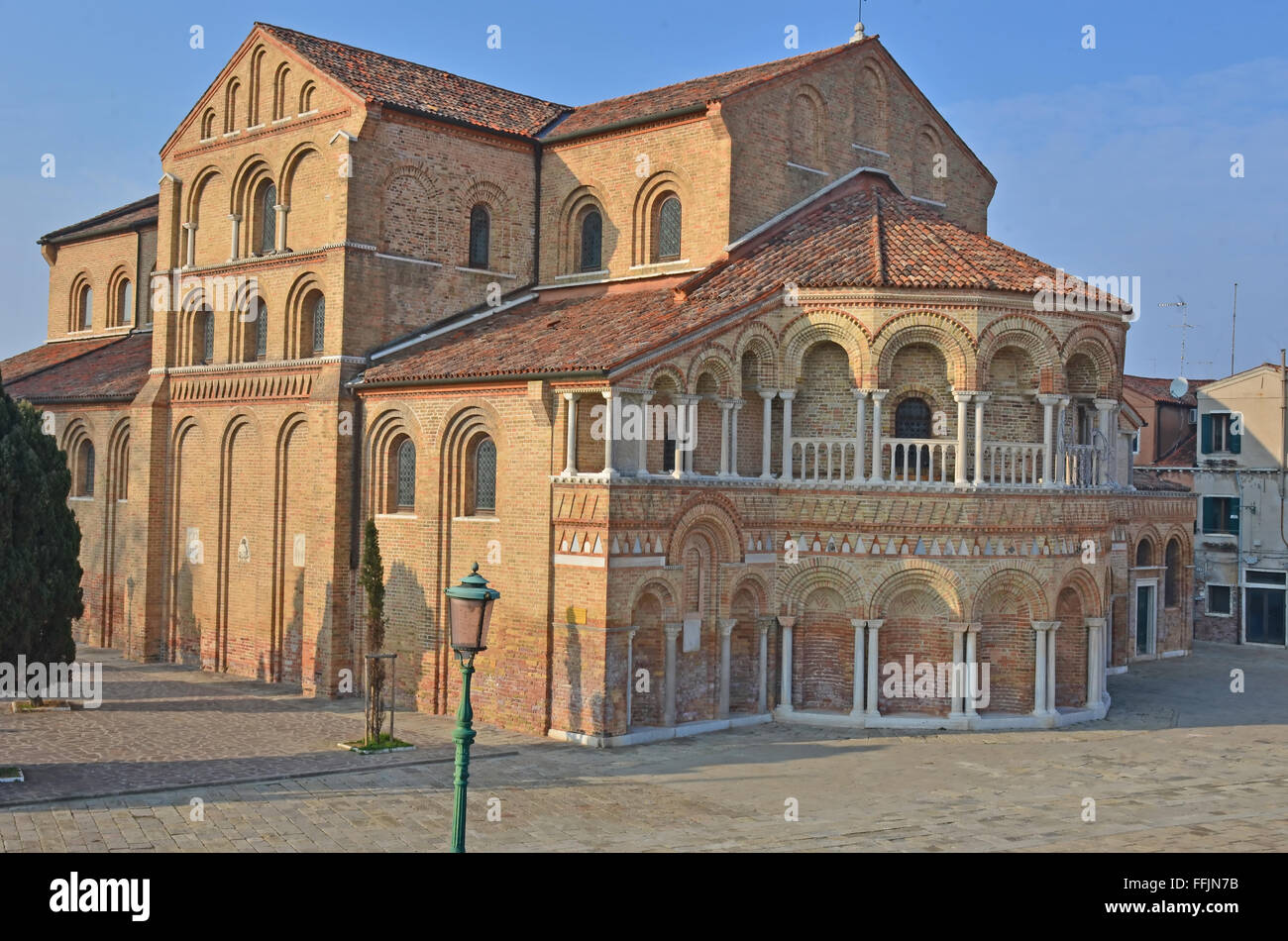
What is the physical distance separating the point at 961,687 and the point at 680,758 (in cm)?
550

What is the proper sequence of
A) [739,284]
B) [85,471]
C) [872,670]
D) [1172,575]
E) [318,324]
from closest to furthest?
[872,670], [739,284], [318,324], [85,471], [1172,575]

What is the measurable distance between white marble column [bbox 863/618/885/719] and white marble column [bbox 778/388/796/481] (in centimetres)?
294

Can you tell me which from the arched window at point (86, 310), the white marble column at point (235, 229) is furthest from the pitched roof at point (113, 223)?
the white marble column at point (235, 229)

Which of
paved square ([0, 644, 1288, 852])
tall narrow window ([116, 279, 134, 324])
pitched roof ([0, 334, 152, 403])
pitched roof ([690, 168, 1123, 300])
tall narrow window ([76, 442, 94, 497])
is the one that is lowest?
paved square ([0, 644, 1288, 852])

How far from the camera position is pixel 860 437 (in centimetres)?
2191

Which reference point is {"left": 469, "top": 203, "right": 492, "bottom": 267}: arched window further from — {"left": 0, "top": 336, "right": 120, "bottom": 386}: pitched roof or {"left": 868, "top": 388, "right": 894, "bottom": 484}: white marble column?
{"left": 0, "top": 336, "right": 120, "bottom": 386}: pitched roof

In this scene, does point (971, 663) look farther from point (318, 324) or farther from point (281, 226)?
point (281, 226)

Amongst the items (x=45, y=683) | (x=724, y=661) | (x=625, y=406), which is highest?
(x=625, y=406)

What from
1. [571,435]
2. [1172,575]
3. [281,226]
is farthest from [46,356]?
[1172,575]

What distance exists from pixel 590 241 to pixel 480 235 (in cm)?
235

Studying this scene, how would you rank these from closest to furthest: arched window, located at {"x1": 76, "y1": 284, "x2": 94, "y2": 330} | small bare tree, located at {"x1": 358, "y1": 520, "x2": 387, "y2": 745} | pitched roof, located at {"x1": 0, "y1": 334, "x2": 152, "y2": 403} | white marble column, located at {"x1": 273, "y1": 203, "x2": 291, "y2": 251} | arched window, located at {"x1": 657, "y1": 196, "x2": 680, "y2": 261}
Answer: small bare tree, located at {"x1": 358, "y1": 520, "x2": 387, "y2": 745} < arched window, located at {"x1": 657, "y1": 196, "x2": 680, "y2": 261} < white marble column, located at {"x1": 273, "y1": 203, "x2": 291, "y2": 251} < pitched roof, located at {"x1": 0, "y1": 334, "x2": 152, "y2": 403} < arched window, located at {"x1": 76, "y1": 284, "x2": 94, "y2": 330}

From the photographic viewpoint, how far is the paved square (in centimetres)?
1465

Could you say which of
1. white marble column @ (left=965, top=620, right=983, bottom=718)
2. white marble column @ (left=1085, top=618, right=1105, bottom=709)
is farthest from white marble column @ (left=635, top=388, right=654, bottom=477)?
white marble column @ (left=1085, top=618, right=1105, bottom=709)

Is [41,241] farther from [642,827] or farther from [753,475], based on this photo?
[642,827]
